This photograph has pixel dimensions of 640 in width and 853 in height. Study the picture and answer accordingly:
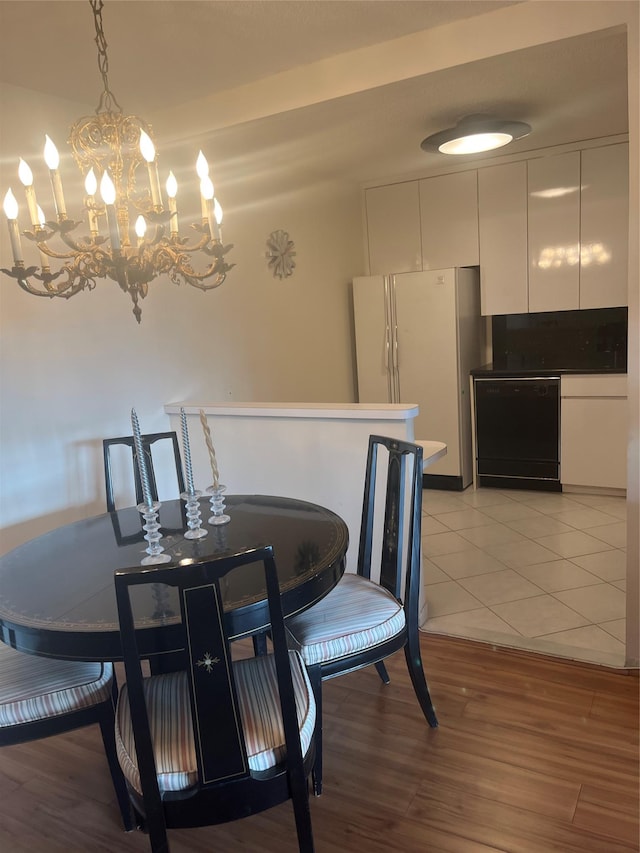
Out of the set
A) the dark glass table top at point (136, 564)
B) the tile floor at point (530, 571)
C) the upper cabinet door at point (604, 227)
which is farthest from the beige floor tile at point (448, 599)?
the upper cabinet door at point (604, 227)

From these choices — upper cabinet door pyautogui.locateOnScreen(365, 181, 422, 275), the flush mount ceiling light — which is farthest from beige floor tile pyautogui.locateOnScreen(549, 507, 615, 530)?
the flush mount ceiling light

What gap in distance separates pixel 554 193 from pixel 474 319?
1.05 metres

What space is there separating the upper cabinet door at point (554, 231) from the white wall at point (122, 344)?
149 cm

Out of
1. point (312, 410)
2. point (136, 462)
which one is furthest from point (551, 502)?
point (136, 462)

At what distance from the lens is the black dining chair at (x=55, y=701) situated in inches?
61.3

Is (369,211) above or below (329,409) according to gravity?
above

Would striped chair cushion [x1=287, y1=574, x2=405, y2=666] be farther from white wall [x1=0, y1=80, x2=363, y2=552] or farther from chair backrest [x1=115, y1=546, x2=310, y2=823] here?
white wall [x1=0, y1=80, x2=363, y2=552]

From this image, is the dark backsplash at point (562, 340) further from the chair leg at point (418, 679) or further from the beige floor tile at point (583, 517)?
the chair leg at point (418, 679)

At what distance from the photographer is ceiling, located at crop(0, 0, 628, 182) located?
2121mm

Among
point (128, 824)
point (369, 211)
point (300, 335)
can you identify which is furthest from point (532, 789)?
point (369, 211)

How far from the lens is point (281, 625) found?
1.32 m

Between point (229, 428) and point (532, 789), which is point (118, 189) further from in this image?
point (532, 789)

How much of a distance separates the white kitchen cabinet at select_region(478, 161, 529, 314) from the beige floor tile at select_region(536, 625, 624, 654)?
2.64 meters

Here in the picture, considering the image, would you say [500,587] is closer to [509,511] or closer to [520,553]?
[520,553]
